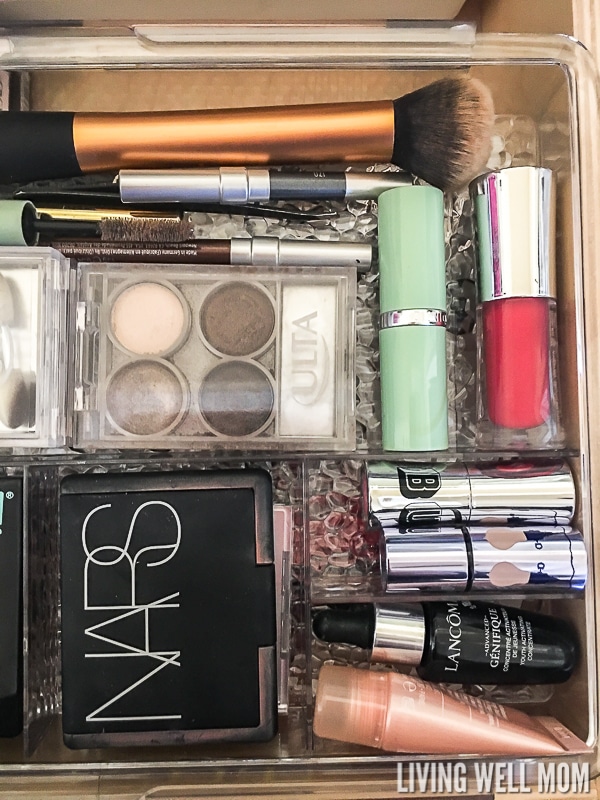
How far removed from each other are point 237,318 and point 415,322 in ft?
0.62

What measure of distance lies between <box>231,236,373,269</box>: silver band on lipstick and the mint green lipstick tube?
40 millimetres

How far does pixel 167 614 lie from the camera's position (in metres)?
0.66

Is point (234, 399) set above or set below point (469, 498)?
above

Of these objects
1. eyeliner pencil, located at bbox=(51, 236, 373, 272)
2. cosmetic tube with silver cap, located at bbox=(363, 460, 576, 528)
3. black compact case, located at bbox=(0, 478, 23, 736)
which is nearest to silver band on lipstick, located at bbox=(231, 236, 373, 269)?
eyeliner pencil, located at bbox=(51, 236, 373, 272)

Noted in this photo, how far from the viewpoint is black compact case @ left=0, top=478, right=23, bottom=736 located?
2.17ft

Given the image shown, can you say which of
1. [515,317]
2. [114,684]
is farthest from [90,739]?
[515,317]

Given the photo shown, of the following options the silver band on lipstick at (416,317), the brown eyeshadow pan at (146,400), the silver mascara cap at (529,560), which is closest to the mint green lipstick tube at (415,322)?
the silver band on lipstick at (416,317)

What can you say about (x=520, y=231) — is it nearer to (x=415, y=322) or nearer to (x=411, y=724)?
(x=415, y=322)

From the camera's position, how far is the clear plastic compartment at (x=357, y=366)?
26.4 inches

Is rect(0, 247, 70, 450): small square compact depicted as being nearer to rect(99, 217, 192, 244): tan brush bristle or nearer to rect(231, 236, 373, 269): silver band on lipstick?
rect(99, 217, 192, 244): tan brush bristle

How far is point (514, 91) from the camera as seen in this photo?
79 centimetres

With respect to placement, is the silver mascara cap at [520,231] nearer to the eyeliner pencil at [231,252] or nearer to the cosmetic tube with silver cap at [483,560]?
the eyeliner pencil at [231,252]

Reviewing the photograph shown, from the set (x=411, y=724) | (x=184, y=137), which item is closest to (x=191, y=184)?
(x=184, y=137)
